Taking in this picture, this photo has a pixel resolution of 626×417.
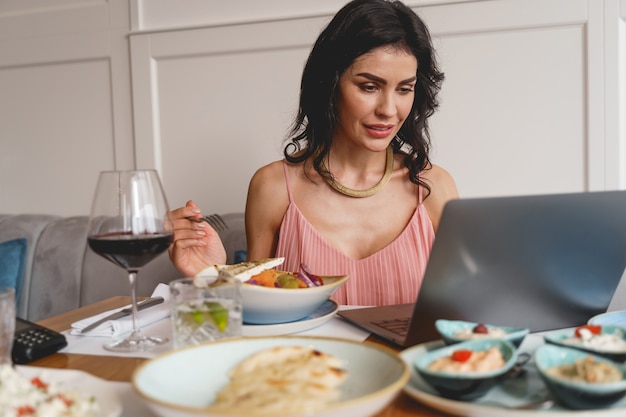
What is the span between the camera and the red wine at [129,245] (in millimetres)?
851

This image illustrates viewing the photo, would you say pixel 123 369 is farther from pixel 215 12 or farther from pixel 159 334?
pixel 215 12

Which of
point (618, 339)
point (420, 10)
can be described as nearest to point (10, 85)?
point (420, 10)

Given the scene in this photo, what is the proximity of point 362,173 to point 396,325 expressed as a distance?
2.77 feet

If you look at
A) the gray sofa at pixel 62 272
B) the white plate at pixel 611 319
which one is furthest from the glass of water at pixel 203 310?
the gray sofa at pixel 62 272

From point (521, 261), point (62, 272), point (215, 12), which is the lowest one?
point (62, 272)

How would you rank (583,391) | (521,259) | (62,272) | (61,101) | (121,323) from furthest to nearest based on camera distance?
(61,101) < (62,272) < (121,323) < (521,259) < (583,391)

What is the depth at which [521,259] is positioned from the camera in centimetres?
77

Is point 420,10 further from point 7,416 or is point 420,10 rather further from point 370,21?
point 7,416

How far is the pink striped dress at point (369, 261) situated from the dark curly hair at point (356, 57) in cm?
16

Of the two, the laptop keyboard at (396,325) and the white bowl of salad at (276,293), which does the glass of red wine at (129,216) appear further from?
the laptop keyboard at (396,325)

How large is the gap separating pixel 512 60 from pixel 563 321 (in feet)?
4.60

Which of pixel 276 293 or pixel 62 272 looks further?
pixel 62 272

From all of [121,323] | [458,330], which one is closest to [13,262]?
[121,323]

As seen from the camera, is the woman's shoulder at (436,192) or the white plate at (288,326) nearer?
the white plate at (288,326)
